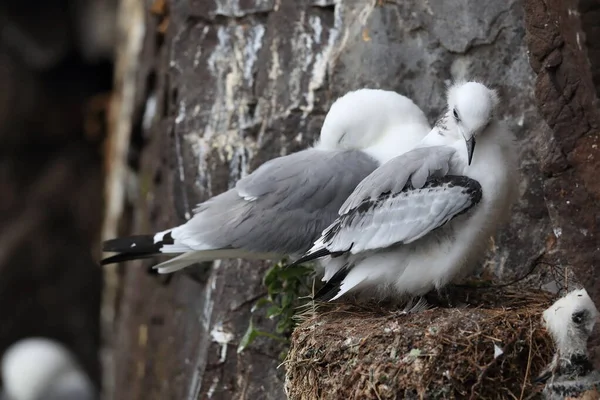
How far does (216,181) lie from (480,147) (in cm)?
209

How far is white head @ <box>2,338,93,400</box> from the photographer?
32.8 ft

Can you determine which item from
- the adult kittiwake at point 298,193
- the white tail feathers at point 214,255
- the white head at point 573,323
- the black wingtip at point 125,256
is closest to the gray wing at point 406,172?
the adult kittiwake at point 298,193

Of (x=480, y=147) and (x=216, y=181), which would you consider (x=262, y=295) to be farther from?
(x=480, y=147)

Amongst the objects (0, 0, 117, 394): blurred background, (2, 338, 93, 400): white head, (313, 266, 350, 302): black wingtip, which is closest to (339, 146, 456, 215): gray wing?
(313, 266, 350, 302): black wingtip

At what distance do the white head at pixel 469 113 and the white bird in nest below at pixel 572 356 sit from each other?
0.81 metres

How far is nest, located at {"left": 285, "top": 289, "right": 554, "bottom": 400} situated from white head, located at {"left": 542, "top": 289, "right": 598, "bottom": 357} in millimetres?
78

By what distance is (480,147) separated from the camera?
A: 4730 mm

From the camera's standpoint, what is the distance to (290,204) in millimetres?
5340

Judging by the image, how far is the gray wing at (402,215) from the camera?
15.1 ft

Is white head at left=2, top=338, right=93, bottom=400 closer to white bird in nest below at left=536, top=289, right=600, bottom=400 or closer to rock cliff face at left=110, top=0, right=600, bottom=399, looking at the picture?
rock cliff face at left=110, top=0, right=600, bottom=399

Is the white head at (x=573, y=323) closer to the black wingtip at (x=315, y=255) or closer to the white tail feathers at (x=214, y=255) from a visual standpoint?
the black wingtip at (x=315, y=255)

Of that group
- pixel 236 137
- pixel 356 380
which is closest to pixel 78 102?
pixel 236 137

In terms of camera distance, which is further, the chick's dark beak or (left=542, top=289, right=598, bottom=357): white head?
the chick's dark beak

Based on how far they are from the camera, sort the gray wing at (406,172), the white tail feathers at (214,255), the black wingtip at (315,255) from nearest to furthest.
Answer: the gray wing at (406,172)
the black wingtip at (315,255)
the white tail feathers at (214,255)
